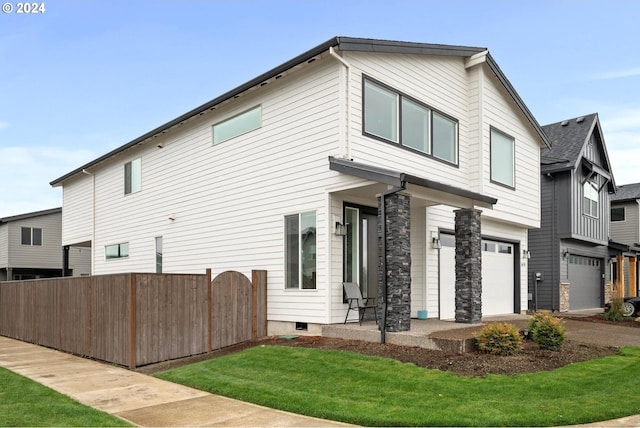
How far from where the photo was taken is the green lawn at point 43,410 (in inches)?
229

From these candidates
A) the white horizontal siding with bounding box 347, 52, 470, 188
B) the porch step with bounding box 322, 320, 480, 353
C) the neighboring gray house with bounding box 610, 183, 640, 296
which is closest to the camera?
the porch step with bounding box 322, 320, 480, 353

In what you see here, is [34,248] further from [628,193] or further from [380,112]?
[628,193]

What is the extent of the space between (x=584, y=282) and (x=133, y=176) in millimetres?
19479

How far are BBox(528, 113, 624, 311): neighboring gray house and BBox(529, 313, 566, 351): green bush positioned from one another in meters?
12.2

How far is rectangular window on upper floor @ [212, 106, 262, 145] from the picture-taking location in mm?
13316

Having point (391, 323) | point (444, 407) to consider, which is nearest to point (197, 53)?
point (391, 323)

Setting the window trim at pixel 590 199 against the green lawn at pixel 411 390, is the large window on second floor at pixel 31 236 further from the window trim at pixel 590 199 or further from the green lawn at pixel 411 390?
the window trim at pixel 590 199

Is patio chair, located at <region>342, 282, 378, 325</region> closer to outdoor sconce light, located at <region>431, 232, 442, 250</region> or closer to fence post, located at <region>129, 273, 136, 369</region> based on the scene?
outdoor sconce light, located at <region>431, 232, 442, 250</region>

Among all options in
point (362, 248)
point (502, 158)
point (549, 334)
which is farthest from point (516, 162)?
point (549, 334)

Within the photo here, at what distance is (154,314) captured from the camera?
1036 cm

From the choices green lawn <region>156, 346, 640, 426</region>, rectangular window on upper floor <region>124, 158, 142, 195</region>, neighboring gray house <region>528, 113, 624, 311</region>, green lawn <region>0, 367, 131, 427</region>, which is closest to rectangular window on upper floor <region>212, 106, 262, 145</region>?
rectangular window on upper floor <region>124, 158, 142, 195</region>

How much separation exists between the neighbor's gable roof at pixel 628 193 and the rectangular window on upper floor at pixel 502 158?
55.0ft

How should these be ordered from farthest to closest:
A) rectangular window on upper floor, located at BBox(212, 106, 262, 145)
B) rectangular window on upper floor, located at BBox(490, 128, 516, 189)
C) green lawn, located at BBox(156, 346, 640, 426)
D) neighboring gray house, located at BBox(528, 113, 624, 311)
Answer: neighboring gray house, located at BBox(528, 113, 624, 311) → rectangular window on upper floor, located at BBox(490, 128, 516, 189) → rectangular window on upper floor, located at BBox(212, 106, 262, 145) → green lawn, located at BBox(156, 346, 640, 426)

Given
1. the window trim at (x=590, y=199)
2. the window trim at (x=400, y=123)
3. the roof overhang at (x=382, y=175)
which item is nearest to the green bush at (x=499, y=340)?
the roof overhang at (x=382, y=175)
